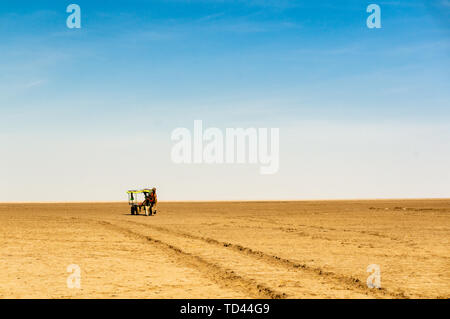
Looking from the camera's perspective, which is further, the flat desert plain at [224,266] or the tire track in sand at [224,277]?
the flat desert plain at [224,266]

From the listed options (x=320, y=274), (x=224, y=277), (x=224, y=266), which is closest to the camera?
(x=224, y=277)

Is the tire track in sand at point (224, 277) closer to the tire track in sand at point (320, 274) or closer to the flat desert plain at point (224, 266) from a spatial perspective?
the flat desert plain at point (224, 266)

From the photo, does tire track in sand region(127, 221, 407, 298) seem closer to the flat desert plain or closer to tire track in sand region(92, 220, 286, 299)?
the flat desert plain

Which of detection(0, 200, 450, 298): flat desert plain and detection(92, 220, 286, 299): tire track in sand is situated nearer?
detection(92, 220, 286, 299): tire track in sand

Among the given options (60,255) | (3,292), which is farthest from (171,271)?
(60,255)

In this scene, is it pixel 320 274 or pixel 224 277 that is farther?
pixel 320 274

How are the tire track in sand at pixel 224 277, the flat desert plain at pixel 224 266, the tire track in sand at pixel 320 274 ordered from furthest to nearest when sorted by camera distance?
the flat desert plain at pixel 224 266 → the tire track in sand at pixel 320 274 → the tire track in sand at pixel 224 277

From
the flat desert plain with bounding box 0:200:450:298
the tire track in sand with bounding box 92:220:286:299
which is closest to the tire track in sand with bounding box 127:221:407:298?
the flat desert plain with bounding box 0:200:450:298

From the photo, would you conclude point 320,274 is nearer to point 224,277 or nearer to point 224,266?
point 224,277

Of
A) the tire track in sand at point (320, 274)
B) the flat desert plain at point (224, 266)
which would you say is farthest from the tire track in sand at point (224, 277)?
the tire track in sand at point (320, 274)

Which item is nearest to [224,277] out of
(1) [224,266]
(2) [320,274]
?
(1) [224,266]

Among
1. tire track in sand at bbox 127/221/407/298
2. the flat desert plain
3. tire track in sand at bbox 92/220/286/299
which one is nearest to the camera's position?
tire track in sand at bbox 92/220/286/299
